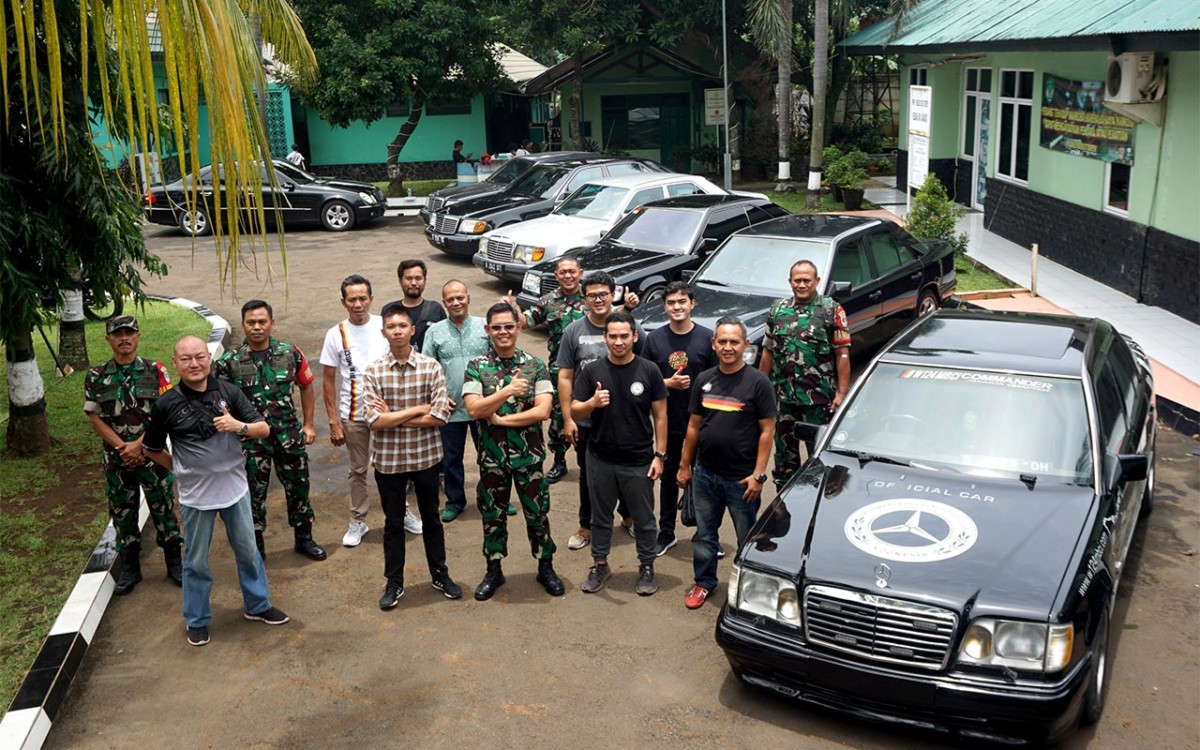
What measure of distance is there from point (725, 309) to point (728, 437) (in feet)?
12.9

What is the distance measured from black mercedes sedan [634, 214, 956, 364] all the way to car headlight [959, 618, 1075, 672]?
5.01 metres

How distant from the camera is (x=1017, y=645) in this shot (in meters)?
4.43

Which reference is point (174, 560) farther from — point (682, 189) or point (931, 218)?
point (931, 218)

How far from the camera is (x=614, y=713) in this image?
16.5 ft

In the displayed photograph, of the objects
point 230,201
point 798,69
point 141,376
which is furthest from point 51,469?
point 798,69

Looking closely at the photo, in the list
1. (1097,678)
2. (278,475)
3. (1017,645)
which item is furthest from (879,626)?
(278,475)

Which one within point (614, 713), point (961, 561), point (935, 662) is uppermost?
point (961, 561)

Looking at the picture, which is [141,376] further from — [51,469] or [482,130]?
[482,130]

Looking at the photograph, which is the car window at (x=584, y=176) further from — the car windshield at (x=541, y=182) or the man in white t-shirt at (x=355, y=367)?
the man in white t-shirt at (x=355, y=367)

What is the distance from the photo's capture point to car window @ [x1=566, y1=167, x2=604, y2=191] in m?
17.9

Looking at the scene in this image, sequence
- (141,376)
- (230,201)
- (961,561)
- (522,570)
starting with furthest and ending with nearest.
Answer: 1. (522,570)
2. (141,376)
3. (961,561)
4. (230,201)

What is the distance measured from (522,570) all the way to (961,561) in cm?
290

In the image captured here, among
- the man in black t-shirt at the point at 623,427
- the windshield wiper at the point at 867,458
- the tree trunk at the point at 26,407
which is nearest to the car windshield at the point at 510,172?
the tree trunk at the point at 26,407

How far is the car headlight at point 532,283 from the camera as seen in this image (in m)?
12.7
